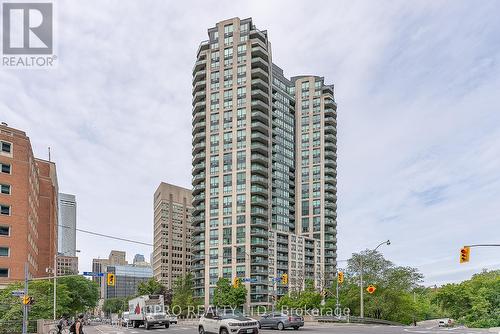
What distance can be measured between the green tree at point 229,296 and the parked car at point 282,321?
6233cm

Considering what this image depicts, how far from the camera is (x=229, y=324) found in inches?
1000

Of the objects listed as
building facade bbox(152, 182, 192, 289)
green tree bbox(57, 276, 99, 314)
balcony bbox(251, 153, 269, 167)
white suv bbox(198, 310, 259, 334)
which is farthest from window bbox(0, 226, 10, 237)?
building facade bbox(152, 182, 192, 289)

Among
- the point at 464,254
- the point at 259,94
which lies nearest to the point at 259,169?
the point at 259,94

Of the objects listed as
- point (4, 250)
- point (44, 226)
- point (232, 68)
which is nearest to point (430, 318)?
point (232, 68)

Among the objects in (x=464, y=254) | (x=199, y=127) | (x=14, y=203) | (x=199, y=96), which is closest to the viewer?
(x=464, y=254)

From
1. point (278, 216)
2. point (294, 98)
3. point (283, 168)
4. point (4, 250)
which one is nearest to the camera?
point (4, 250)

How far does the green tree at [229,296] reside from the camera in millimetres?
100438

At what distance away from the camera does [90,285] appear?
116m

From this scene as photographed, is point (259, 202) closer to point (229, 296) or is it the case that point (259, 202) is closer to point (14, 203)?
point (229, 296)

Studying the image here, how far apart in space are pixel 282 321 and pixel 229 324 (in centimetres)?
1357

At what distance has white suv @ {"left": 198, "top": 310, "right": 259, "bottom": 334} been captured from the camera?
25.3 m

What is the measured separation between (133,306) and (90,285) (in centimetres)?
7585

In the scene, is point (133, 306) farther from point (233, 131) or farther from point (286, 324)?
point (233, 131)

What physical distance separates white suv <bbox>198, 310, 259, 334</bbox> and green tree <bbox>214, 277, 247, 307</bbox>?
2938 inches
